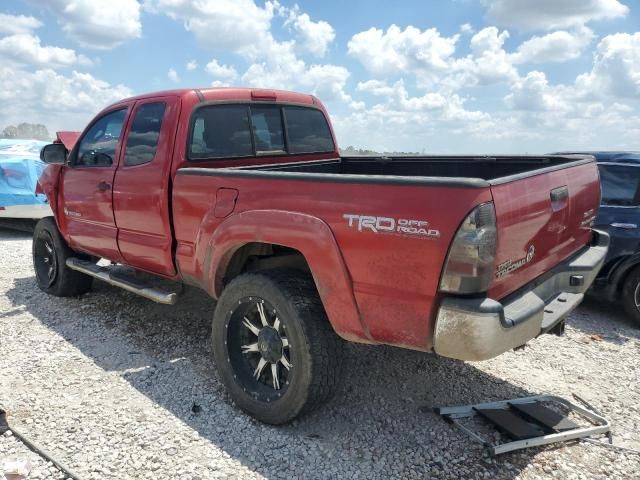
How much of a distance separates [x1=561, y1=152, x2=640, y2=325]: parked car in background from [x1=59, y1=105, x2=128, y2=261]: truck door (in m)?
4.66

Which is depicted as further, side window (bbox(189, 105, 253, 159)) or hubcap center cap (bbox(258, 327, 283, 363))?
side window (bbox(189, 105, 253, 159))

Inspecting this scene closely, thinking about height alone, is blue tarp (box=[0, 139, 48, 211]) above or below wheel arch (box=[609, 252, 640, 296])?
above

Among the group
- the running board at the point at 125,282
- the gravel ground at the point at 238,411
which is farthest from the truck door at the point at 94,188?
the gravel ground at the point at 238,411

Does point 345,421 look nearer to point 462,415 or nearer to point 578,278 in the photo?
point 462,415

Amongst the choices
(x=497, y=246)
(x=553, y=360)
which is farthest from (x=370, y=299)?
(x=553, y=360)

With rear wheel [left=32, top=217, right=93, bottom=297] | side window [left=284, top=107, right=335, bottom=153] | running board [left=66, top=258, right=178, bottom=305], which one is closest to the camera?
running board [left=66, top=258, right=178, bottom=305]

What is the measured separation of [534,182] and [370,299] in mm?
1060

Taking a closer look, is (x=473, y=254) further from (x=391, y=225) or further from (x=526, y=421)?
(x=526, y=421)

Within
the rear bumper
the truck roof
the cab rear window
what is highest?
the truck roof

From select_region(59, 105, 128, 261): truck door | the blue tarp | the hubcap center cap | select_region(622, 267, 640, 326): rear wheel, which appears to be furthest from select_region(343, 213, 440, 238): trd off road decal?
the blue tarp

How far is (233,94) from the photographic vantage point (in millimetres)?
4109

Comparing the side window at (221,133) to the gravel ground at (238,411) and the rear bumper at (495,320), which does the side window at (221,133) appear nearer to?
the gravel ground at (238,411)

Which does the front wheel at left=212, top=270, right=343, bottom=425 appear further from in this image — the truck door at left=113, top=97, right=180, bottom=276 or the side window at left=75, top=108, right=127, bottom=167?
the side window at left=75, top=108, right=127, bottom=167

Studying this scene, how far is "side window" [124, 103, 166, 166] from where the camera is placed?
154 inches
